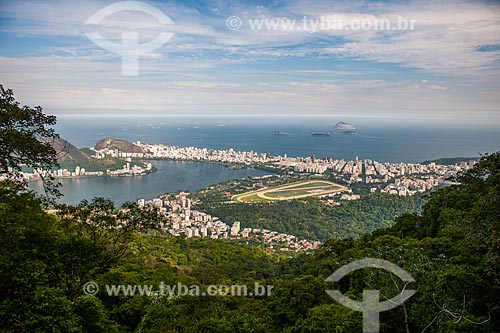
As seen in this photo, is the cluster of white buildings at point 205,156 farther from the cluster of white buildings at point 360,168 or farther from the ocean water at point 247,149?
the ocean water at point 247,149

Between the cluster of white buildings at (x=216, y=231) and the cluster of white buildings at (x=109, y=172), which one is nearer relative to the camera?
the cluster of white buildings at (x=216, y=231)

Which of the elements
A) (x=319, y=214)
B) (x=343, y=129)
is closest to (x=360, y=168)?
(x=319, y=214)

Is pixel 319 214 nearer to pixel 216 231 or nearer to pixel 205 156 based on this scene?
pixel 216 231
